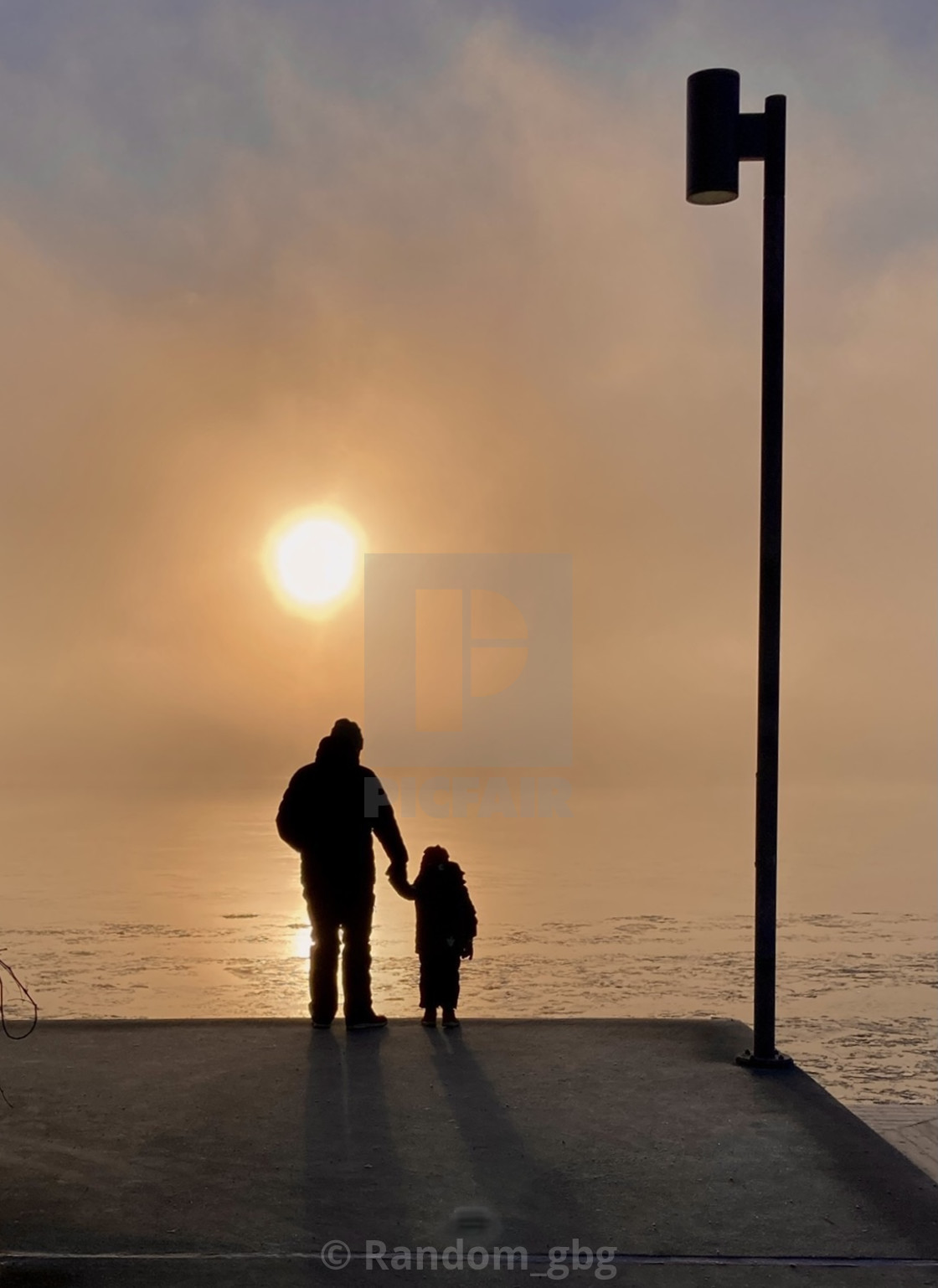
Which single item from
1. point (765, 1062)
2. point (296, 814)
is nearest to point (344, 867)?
point (296, 814)

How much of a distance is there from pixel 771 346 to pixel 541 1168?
4.79 m

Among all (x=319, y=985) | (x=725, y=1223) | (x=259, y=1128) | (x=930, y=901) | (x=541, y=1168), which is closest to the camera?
(x=725, y=1223)

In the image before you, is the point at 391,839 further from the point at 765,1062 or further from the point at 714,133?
the point at 714,133

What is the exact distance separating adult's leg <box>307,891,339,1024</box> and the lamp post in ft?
8.57

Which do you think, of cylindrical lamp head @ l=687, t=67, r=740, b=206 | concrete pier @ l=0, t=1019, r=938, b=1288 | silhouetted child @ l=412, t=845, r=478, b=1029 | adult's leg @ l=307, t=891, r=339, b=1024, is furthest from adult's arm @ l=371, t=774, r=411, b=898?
cylindrical lamp head @ l=687, t=67, r=740, b=206

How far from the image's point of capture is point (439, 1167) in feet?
20.5

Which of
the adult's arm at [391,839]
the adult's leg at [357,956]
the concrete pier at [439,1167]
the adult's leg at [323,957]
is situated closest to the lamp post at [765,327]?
the concrete pier at [439,1167]

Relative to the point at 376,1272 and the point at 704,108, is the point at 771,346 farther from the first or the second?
the point at 376,1272

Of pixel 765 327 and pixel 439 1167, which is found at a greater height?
pixel 765 327

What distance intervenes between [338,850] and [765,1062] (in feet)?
9.38

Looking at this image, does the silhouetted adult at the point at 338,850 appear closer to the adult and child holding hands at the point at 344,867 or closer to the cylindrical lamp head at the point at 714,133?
the adult and child holding hands at the point at 344,867

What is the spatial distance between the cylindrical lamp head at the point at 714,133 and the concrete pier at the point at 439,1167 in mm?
4984

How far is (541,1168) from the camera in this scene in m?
6.27

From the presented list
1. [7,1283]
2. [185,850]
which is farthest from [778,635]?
[185,850]
